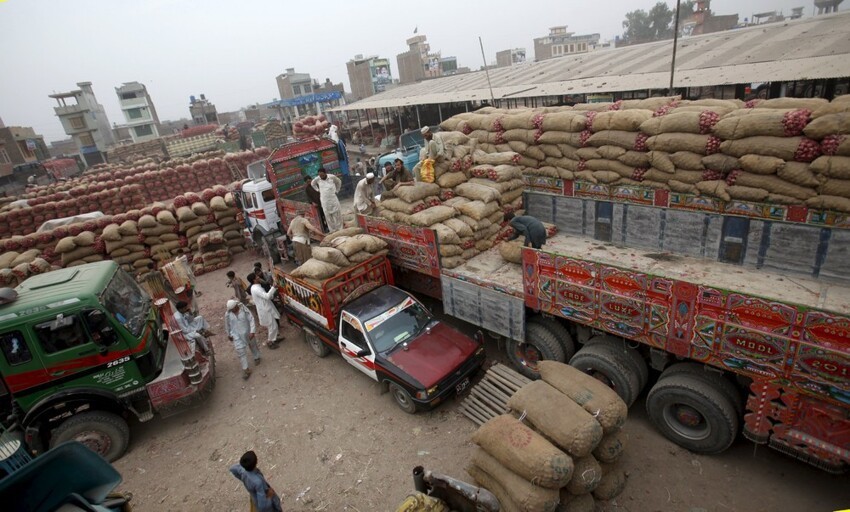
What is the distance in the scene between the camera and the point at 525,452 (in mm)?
3908

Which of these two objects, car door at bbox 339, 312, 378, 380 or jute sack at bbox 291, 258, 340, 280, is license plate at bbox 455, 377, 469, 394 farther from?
jute sack at bbox 291, 258, 340, 280

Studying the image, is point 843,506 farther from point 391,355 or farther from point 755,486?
point 391,355

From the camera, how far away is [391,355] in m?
6.18

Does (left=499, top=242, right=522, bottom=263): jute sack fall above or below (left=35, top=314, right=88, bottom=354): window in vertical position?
below

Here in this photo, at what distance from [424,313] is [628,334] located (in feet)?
10.2

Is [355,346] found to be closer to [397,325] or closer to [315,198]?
[397,325]

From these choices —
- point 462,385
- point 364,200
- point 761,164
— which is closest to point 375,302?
point 462,385

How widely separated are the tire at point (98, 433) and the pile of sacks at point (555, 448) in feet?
17.2

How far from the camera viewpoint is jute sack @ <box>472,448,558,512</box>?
3.73 meters

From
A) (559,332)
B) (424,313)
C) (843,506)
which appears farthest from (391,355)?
(843,506)

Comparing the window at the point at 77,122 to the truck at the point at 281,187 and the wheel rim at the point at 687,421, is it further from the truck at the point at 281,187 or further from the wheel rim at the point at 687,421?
the wheel rim at the point at 687,421

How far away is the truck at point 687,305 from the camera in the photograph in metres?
3.82

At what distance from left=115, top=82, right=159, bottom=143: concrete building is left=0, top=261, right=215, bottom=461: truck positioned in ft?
193

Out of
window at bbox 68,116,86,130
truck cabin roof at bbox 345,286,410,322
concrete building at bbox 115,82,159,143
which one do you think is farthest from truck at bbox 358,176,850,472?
concrete building at bbox 115,82,159,143
